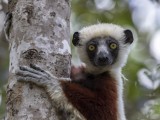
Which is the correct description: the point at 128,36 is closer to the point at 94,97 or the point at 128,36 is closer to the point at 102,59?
the point at 102,59

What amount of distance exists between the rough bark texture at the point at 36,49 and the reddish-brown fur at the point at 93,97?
27 cm

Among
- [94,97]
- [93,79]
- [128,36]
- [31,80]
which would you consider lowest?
[94,97]

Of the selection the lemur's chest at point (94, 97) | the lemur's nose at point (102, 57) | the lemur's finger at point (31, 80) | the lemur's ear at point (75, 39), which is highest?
the lemur's ear at point (75, 39)

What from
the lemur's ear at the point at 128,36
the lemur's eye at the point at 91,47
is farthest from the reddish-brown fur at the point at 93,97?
the lemur's ear at the point at 128,36

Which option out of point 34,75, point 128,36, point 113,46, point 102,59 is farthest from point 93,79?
point 128,36

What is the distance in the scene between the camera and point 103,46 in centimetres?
473

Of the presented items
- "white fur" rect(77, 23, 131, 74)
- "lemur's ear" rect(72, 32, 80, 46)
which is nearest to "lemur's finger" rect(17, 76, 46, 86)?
"white fur" rect(77, 23, 131, 74)

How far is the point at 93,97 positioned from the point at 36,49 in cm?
80

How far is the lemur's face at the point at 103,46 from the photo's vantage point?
455 cm

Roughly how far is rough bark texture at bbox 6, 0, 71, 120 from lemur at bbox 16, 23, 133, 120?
0.27 feet

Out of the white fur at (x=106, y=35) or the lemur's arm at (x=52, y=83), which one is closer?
the lemur's arm at (x=52, y=83)

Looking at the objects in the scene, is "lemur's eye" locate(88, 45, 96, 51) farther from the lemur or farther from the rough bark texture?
the rough bark texture

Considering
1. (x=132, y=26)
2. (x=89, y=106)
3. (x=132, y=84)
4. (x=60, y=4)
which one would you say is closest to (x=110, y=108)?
(x=89, y=106)

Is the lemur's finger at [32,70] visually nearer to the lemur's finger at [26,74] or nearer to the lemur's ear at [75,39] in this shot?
the lemur's finger at [26,74]
